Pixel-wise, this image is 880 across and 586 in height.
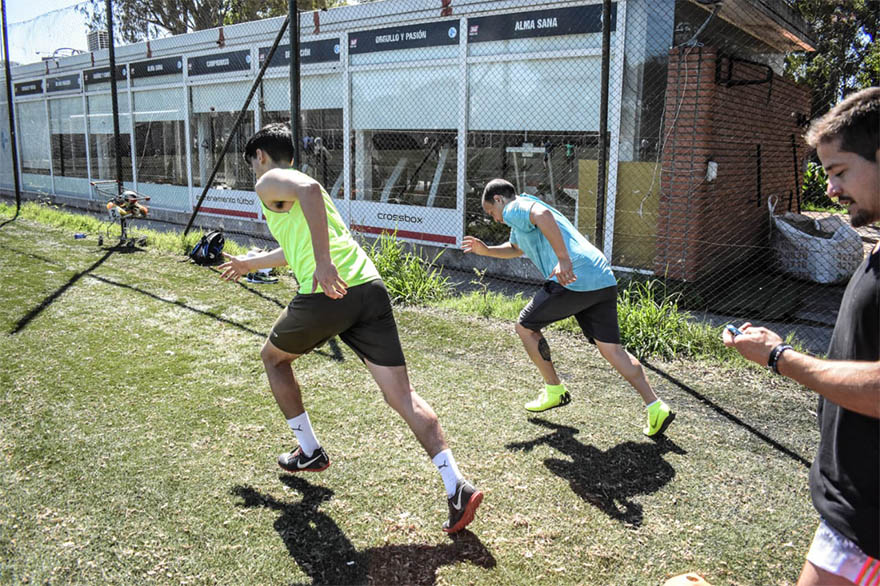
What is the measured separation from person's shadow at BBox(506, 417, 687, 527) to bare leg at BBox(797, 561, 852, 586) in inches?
58.8

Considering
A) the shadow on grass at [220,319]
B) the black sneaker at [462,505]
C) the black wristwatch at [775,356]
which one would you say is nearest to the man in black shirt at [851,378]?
the black wristwatch at [775,356]

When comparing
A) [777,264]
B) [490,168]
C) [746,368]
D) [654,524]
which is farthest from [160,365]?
[777,264]

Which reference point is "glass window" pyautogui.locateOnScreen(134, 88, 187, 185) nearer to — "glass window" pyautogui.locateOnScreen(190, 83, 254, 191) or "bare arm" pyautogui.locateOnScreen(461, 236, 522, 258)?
"glass window" pyautogui.locateOnScreen(190, 83, 254, 191)

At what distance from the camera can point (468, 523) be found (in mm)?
3139

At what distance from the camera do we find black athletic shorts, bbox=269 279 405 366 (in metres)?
3.29

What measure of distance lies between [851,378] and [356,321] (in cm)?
219

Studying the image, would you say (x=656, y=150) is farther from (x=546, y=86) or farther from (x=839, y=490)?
(x=839, y=490)

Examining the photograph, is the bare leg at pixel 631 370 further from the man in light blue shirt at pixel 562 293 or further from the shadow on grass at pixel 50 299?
the shadow on grass at pixel 50 299

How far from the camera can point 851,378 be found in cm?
166

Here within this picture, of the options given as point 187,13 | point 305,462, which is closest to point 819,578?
point 305,462

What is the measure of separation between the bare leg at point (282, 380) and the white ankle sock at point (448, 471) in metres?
0.89

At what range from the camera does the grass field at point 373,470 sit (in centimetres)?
301

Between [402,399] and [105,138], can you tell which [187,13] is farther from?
[402,399]

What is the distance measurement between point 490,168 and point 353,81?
300cm
